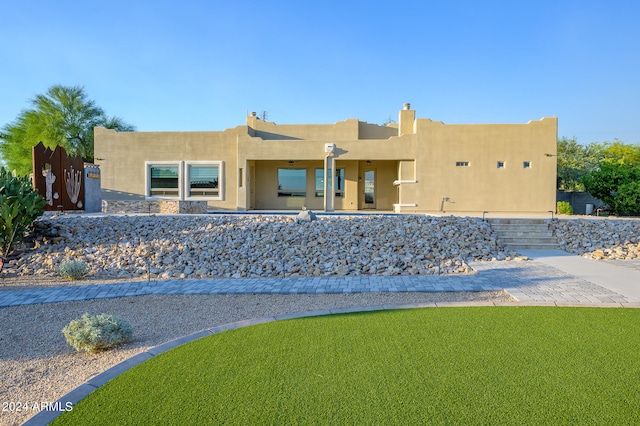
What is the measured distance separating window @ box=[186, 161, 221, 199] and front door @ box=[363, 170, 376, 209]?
788cm

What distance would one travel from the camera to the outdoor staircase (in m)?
12.0

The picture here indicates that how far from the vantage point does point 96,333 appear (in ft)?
14.2

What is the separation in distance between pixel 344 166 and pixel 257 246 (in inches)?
455

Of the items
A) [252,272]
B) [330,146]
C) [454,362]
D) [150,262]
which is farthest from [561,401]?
[330,146]

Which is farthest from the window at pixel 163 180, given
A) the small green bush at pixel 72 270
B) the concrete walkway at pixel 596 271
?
the concrete walkway at pixel 596 271

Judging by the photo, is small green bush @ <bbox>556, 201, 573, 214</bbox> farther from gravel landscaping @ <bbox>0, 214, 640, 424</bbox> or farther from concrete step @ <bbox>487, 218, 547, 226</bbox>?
concrete step @ <bbox>487, 218, 547, 226</bbox>

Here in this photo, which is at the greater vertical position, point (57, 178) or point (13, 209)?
point (57, 178)

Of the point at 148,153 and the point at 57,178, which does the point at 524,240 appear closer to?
the point at 57,178

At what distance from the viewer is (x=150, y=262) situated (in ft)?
33.6

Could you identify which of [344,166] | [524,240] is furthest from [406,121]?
[524,240]

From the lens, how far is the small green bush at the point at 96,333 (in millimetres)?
4355

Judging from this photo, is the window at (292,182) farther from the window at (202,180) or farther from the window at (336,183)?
the window at (202,180)

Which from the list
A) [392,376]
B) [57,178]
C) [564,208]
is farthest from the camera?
[564,208]

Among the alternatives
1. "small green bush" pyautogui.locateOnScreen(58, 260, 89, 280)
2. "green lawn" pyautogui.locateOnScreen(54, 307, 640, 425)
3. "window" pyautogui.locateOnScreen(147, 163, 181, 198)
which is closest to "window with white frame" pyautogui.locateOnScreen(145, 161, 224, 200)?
"window" pyautogui.locateOnScreen(147, 163, 181, 198)
